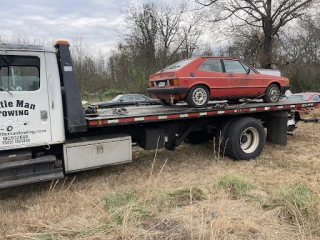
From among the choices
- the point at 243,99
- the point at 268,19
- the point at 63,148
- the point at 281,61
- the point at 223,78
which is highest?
the point at 268,19

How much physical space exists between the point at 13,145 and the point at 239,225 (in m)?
3.31

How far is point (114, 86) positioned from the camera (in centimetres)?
2830

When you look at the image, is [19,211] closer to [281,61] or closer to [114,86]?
[114,86]

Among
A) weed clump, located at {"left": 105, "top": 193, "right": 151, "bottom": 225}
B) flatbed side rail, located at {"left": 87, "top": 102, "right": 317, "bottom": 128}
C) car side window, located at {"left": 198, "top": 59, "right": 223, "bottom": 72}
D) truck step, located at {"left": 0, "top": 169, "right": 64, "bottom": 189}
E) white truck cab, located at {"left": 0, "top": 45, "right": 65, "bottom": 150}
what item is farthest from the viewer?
car side window, located at {"left": 198, "top": 59, "right": 223, "bottom": 72}

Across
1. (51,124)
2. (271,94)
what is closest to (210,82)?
(271,94)

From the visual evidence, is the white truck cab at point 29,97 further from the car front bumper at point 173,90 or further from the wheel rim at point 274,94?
the wheel rim at point 274,94

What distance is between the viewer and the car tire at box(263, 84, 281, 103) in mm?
7754

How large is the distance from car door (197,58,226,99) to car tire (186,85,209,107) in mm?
157

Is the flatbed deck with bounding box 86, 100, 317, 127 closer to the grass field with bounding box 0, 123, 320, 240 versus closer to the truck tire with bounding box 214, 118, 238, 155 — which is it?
the truck tire with bounding box 214, 118, 238, 155

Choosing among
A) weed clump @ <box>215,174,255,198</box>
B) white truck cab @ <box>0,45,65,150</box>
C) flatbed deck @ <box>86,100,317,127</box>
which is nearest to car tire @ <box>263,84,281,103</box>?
flatbed deck @ <box>86,100,317,127</box>

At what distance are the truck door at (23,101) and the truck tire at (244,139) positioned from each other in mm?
3716

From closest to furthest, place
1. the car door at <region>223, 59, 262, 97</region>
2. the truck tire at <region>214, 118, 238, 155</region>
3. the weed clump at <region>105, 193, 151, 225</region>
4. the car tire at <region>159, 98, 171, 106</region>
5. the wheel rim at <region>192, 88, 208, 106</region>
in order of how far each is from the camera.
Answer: the weed clump at <region>105, 193, 151, 225</region>
the truck tire at <region>214, 118, 238, 155</region>
the wheel rim at <region>192, 88, 208, 106</region>
the car door at <region>223, 59, 262, 97</region>
the car tire at <region>159, 98, 171, 106</region>

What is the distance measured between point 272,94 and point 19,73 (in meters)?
6.24

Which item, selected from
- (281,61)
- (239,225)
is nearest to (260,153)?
(239,225)
